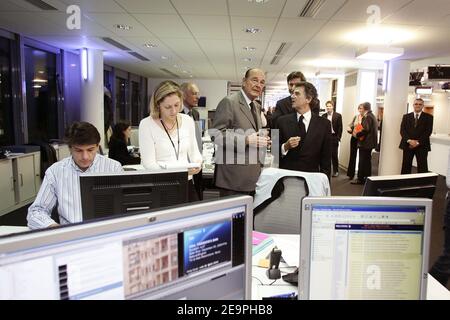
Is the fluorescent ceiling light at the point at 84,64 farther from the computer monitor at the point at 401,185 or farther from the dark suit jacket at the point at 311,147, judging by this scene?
the computer monitor at the point at 401,185

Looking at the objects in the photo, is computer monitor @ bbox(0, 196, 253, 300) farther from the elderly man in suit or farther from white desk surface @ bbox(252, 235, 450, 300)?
the elderly man in suit

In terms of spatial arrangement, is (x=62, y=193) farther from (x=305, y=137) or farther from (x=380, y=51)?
(x=380, y=51)

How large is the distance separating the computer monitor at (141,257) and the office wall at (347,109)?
30.4 ft

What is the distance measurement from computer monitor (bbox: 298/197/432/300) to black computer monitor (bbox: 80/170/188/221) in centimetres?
62

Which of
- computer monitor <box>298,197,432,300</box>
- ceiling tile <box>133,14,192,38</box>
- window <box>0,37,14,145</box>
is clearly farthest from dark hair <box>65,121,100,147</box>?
window <box>0,37,14,145</box>

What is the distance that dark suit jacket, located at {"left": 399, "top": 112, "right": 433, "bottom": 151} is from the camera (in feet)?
22.7

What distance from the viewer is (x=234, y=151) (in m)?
2.90

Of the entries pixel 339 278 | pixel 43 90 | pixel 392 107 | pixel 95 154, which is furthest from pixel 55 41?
pixel 339 278

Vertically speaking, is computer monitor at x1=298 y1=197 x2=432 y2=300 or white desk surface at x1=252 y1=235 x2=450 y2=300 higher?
computer monitor at x1=298 y1=197 x2=432 y2=300

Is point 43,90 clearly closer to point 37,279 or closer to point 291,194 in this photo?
point 291,194

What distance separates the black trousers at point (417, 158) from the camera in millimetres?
6949

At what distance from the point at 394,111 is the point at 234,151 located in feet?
19.7

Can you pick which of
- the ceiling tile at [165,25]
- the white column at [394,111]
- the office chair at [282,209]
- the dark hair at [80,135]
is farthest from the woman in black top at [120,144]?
the white column at [394,111]

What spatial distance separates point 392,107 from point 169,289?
7842 mm
